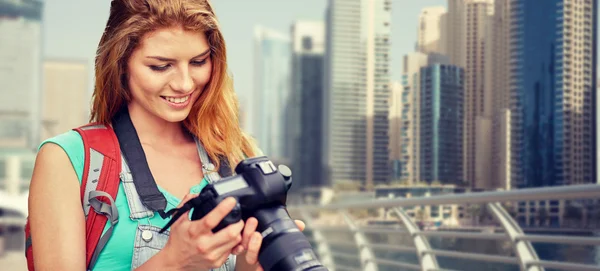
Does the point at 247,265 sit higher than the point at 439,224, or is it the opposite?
the point at 247,265

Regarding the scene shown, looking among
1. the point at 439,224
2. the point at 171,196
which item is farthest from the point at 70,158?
the point at 439,224

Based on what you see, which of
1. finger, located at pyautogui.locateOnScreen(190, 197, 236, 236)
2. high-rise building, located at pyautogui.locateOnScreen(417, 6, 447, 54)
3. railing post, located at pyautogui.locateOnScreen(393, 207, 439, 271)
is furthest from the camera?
high-rise building, located at pyautogui.locateOnScreen(417, 6, 447, 54)

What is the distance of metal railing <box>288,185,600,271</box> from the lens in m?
2.45

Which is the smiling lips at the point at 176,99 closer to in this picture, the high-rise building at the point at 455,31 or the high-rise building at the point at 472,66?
the high-rise building at the point at 472,66

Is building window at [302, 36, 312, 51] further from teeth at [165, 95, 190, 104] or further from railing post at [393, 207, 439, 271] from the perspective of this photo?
teeth at [165, 95, 190, 104]

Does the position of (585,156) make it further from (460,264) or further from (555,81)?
(460,264)

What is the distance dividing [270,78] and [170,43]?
439 ft

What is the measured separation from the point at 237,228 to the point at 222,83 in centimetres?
32

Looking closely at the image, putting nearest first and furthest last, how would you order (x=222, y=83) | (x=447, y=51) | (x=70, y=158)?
(x=70, y=158), (x=222, y=83), (x=447, y=51)

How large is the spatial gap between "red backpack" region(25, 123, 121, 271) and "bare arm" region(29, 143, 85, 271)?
0.5 inches

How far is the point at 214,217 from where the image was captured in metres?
0.85

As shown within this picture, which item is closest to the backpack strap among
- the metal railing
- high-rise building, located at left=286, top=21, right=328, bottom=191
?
the metal railing

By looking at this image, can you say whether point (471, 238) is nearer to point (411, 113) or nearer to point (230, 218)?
point (230, 218)

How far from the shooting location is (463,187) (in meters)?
7.61
